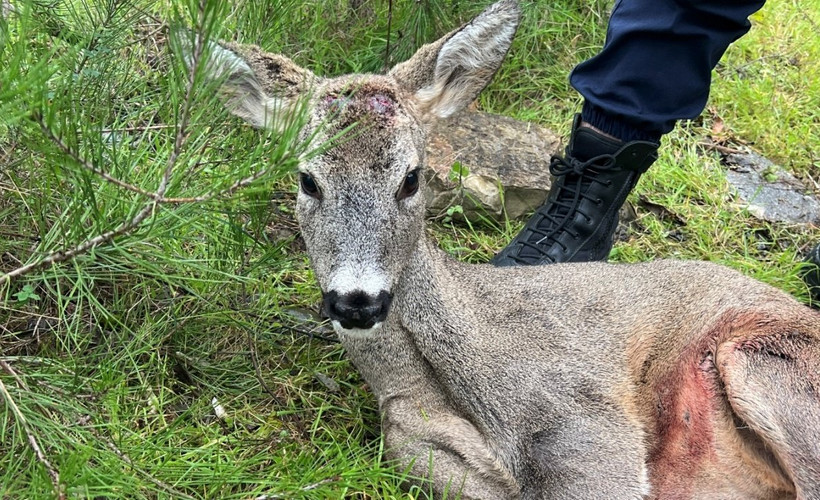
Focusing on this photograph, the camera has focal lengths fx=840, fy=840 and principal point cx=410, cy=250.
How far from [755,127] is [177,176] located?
5.02 metres

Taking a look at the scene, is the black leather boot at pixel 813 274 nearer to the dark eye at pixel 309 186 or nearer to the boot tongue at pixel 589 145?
the boot tongue at pixel 589 145

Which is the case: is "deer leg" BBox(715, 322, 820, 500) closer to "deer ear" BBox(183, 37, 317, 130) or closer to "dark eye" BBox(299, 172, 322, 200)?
"dark eye" BBox(299, 172, 322, 200)

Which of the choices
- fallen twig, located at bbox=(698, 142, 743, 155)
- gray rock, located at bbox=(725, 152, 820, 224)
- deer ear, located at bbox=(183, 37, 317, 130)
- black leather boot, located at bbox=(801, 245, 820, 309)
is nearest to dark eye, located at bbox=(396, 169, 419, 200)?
deer ear, located at bbox=(183, 37, 317, 130)

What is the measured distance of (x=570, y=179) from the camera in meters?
4.45

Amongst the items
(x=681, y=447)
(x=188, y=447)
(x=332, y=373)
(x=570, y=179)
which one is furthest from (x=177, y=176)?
(x=570, y=179)

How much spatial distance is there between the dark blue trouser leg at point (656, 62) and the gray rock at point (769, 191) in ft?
4.63

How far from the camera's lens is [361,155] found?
112 inches

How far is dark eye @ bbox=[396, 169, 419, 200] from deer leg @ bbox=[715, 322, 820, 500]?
132 centimetres

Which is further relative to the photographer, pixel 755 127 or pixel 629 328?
pixel 755 127

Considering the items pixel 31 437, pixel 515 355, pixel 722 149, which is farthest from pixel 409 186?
pixel 722 149

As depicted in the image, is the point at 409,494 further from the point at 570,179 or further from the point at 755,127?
the point at 755,127

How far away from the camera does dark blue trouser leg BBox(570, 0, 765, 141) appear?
392 cm

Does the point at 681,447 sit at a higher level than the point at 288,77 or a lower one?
lower

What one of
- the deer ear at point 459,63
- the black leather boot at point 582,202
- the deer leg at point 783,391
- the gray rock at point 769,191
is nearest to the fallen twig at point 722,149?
the gray rock at point 769,191
